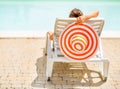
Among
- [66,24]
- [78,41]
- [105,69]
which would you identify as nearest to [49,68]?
[78,41]

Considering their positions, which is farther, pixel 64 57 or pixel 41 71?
pixel 41 71

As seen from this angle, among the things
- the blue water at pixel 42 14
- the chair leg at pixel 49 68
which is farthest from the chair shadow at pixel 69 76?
the blue water at pixel 42 14

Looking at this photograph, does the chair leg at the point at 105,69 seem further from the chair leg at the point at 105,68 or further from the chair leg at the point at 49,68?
the chair leg at the point at 49,68

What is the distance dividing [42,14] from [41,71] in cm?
651

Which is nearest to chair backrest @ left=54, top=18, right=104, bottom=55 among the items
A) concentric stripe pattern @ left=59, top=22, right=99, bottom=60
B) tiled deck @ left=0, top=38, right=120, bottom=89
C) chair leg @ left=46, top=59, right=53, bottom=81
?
concentric stripe pattern @ left=59, top=22, right=99, bottom=60

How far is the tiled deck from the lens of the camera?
4.41 metres

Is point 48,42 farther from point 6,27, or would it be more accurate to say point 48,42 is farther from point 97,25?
point 6,27

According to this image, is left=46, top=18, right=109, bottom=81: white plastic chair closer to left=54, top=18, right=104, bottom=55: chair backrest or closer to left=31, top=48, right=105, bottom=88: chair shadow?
left=54, top=18, right=104, bottom=55: chair backrest

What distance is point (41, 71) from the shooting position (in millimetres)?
4914

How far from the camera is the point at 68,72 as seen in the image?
4902 mm

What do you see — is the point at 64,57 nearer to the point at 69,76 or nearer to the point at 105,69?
the point at 69,76

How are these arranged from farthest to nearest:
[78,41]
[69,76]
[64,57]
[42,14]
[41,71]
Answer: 1. [42,14]
2. [41,71]
3. [69,76]
4. [64,57]
5. [78,41]

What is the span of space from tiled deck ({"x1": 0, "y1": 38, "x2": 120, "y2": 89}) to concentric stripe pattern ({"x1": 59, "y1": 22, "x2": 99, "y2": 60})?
1.73 feet

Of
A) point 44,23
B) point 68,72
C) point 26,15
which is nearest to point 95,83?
point 68,72
